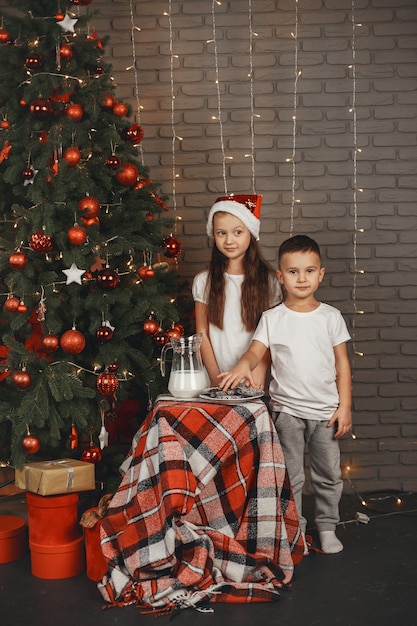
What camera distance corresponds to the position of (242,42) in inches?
160

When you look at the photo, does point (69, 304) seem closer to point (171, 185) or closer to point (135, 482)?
point (135, 482)

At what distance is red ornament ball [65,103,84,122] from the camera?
3.27m

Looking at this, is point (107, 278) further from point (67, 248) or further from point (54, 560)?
point (54, 560)

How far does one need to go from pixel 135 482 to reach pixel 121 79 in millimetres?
2180

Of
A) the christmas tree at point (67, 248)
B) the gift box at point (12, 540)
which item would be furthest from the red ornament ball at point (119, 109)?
the gift box at point (12, 540)

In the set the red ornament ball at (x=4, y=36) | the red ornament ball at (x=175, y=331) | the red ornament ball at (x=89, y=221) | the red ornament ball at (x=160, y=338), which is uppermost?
the red ornament ball at (x=4, y=36)

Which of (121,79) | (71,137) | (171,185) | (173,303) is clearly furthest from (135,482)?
(121,79)

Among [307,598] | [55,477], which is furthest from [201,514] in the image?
[55,477]

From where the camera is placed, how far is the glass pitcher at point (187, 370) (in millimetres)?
3062

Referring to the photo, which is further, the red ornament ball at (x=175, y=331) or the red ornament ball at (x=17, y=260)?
the red ornament ball at (x=175, y=331)

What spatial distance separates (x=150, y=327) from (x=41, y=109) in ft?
3.32

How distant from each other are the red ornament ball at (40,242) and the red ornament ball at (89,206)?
0.61ft

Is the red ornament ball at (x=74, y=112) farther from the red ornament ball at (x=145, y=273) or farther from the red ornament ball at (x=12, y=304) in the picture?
the red ornament ball at (x=12, y=304)

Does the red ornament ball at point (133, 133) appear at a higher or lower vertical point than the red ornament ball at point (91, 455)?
higher
